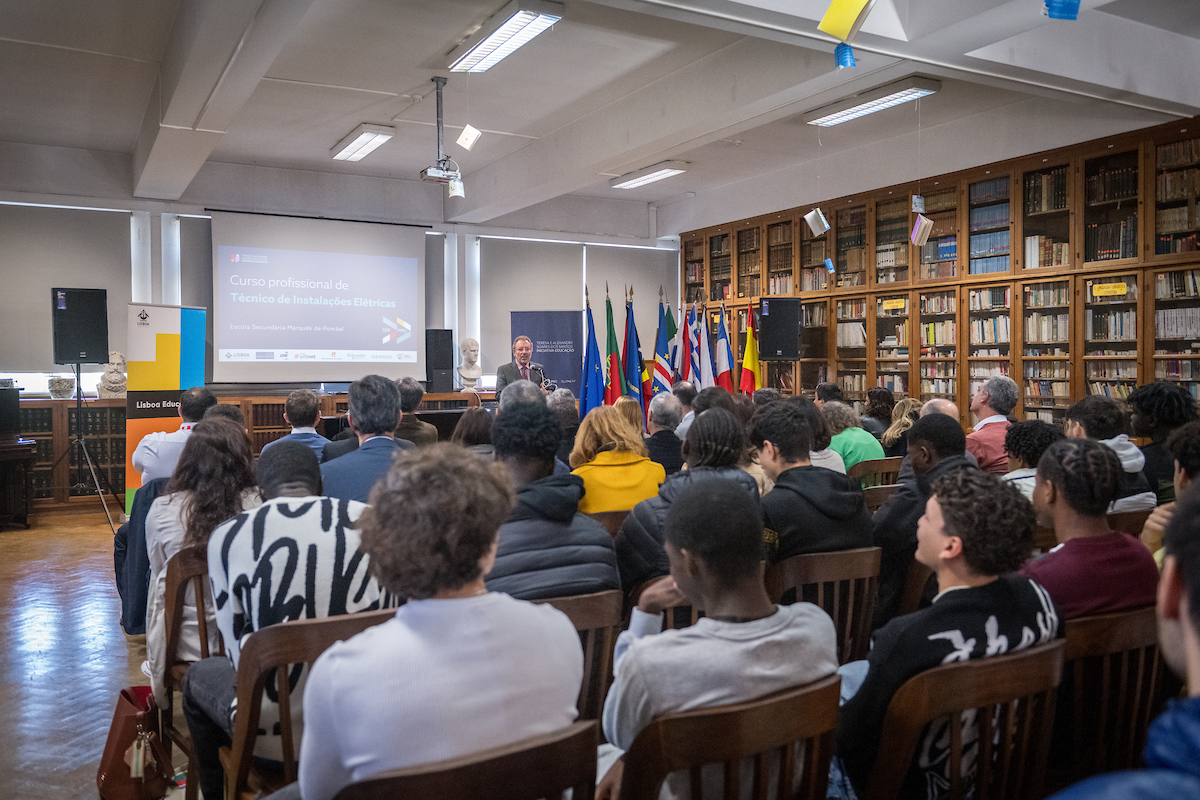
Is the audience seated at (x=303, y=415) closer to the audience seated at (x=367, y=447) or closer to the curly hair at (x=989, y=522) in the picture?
the audience seated at (x=367, y=447)

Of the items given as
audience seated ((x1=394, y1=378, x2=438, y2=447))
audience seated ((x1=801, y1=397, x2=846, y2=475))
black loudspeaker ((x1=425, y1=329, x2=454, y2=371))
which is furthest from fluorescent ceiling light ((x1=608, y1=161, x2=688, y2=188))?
audience seated ((x1=801, y1=397, x2=846, y2=475))

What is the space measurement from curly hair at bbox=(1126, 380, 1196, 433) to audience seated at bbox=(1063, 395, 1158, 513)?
0.35 ft

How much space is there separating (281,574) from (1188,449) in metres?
2.55

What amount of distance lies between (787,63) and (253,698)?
4.94m

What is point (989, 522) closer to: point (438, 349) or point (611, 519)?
point (611, 519)

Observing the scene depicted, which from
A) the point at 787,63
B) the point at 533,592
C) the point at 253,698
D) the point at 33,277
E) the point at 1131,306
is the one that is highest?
the point at 787,63

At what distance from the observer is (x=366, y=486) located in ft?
9.82

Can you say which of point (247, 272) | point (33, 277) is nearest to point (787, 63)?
point (247, 272)

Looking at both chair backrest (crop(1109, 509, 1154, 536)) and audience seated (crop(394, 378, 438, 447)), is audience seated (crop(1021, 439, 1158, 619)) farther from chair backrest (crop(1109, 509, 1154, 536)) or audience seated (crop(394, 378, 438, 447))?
audience seated (crop(394, 378, 438, 447))

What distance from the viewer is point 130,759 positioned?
93.2 inches

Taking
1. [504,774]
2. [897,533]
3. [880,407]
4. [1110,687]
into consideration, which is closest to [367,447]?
[897,533]

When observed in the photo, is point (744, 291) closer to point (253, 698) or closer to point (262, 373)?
point (262, 373)

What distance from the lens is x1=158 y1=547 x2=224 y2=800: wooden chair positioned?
218 centimetres

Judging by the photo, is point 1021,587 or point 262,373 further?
point 262,373
